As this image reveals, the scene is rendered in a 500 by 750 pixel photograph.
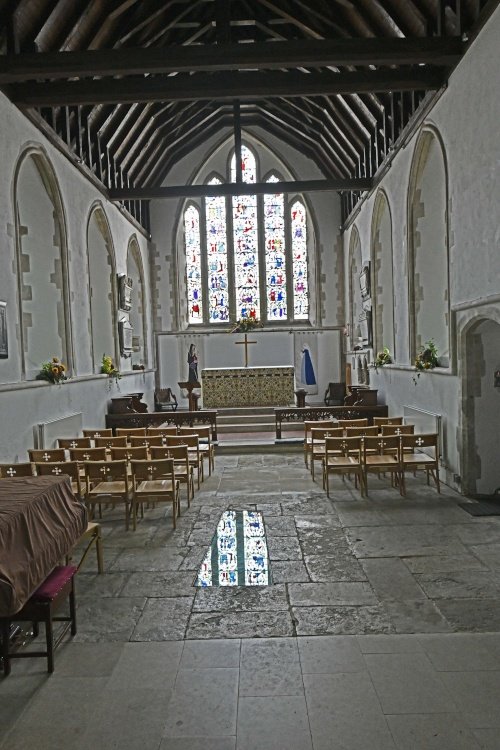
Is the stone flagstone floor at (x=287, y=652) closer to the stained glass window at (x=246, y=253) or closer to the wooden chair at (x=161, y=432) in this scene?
the wooden chair at (x=161, y=432)

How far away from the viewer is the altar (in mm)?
14086

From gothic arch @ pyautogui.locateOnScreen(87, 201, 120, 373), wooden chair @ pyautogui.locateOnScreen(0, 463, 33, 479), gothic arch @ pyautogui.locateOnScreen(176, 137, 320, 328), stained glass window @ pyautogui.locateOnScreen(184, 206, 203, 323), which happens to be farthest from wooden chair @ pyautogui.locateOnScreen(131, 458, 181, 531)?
stained glass window @ pyautogui.locateOnScreen(184, 206, 203, 323)

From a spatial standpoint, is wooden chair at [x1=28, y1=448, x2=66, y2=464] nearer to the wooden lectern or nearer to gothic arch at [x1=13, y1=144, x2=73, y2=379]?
gothic arch at [x1=13, y1=144, x2=73, y2=379]

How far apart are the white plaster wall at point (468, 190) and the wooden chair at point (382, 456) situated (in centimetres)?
80

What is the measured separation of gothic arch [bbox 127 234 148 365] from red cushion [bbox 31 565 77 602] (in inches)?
463

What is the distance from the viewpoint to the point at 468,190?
22.5 feet

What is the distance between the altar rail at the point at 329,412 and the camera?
1098 centimetres

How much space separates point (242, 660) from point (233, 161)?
50.4ft

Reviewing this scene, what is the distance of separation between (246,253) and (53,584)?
14219 mm

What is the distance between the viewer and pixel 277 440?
10867mm

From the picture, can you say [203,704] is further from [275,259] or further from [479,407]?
[275,259]

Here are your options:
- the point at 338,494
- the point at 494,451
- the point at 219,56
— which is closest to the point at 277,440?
the point at 338,494

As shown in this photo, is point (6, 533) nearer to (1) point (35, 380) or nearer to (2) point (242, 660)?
(2) point (242, 660)

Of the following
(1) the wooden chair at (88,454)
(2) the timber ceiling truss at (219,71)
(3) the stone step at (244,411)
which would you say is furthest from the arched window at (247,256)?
(1) the wooden chair at (88,454)
